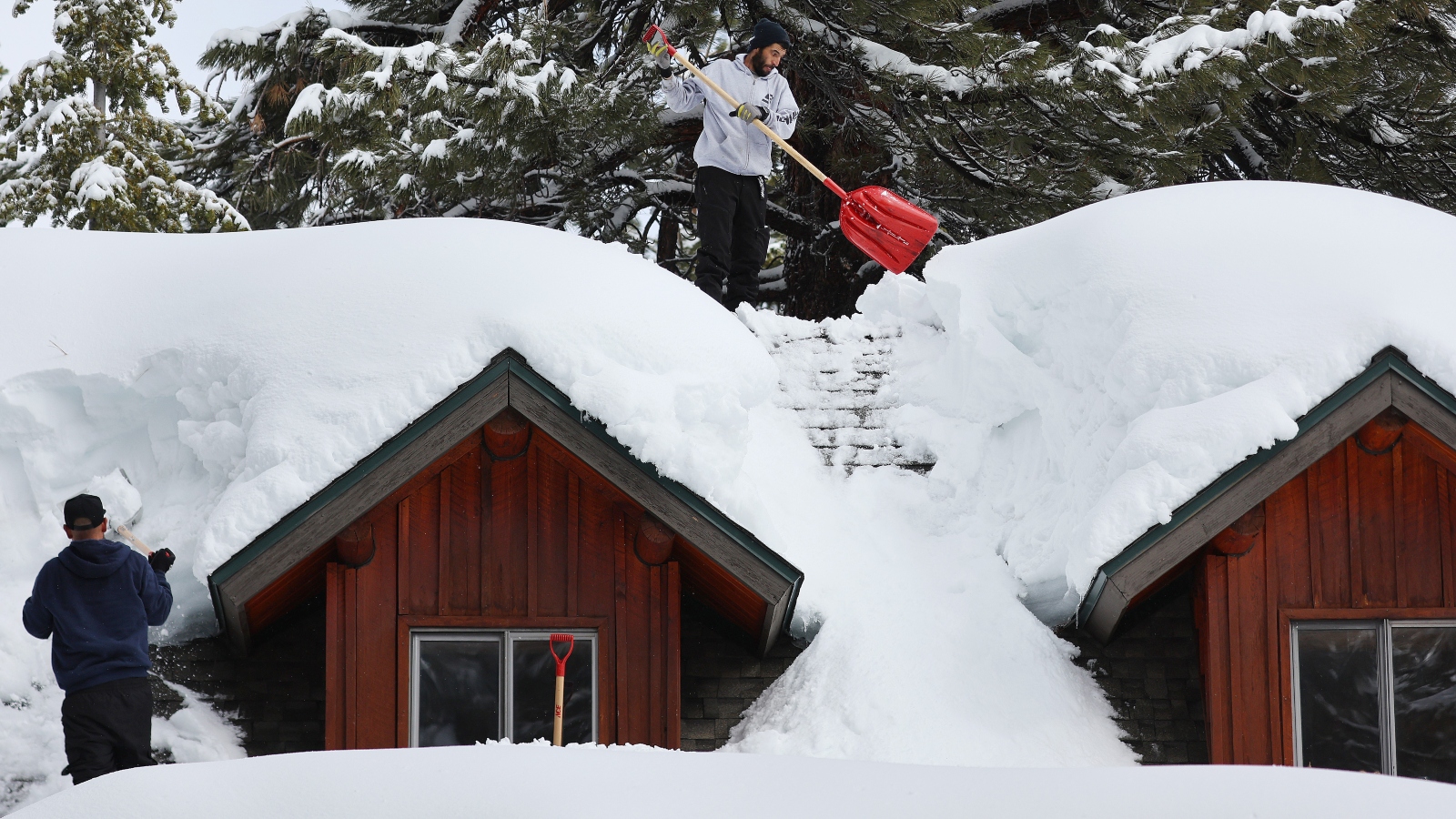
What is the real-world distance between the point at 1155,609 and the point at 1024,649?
55cm

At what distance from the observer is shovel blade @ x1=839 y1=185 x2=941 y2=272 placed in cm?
747

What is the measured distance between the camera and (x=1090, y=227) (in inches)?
253

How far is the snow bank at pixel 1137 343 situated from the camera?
4.81 meters

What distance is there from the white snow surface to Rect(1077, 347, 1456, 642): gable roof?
7 cm

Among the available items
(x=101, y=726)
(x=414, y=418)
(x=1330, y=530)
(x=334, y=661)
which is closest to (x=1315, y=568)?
(x=1330, y=530)

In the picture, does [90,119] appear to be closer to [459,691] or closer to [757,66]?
[757,66]

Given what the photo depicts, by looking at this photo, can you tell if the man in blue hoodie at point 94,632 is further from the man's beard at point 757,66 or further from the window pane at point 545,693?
the man's beard at point 757,66

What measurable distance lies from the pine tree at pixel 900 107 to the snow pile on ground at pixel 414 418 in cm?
340

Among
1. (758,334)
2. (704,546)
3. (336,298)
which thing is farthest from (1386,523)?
(336,298)

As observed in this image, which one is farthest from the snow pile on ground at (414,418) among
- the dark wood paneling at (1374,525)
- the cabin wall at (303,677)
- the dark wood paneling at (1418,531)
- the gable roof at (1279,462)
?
the dark wood paneling at (1418,531)

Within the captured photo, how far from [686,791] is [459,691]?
6.49 ft

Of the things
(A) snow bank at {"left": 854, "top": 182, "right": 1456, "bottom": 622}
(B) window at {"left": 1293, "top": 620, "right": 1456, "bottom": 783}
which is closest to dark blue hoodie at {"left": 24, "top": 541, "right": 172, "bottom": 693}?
(A) snow bank at {"left": 854, "top": 182, "right": 1456, "bottom": 622}

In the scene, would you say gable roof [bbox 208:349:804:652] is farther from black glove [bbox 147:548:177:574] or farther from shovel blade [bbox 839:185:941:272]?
shovel blade [bbox 839:185:941:272]

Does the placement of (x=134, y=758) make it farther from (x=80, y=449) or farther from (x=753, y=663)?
(x=753, y=663)
